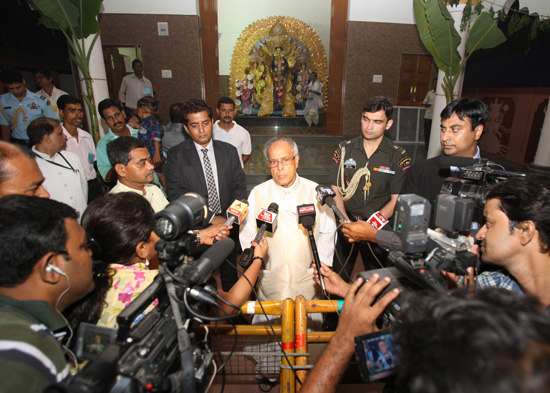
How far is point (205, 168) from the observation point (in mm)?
2971

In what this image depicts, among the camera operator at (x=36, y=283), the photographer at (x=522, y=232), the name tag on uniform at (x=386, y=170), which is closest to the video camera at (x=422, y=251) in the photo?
the photographer at (x=522, y=232)

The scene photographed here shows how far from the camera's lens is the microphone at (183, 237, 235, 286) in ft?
3.16

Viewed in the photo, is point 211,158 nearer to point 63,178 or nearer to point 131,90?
point 63,178

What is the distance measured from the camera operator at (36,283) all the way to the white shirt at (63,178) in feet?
5.74

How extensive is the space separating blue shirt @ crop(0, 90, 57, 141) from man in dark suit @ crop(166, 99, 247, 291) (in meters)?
2.93

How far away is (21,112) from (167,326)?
5.22 metres

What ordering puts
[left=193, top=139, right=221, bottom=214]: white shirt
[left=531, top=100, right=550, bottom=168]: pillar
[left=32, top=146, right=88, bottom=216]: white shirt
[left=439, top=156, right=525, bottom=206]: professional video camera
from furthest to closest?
[left=531, top=100, right=550, bottom=168]: pillar
[left=193, top=139, right=221, bottom=214]: white shirt
[left=32, top=146, right=88, bottom=216]: white shirt
[left=439, top=156, right=525, bottom=206]: professional video camera

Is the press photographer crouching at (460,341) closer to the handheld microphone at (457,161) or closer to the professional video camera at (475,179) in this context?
the professional video camera at (475,179)

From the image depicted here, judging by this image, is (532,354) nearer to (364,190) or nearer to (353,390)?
(353,390)

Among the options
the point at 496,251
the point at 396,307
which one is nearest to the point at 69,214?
the point at 396,307

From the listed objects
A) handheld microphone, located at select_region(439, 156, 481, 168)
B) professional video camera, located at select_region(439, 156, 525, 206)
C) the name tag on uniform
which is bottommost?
the name tag on uniform

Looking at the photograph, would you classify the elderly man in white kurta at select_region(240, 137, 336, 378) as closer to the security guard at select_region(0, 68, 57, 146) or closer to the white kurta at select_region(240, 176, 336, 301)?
the white kurta at select_region(240, 176, 336, 301)

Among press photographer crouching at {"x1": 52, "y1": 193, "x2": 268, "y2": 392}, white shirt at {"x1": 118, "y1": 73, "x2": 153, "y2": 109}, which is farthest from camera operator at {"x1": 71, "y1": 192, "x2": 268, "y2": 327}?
white shirt at {"x1": 118, "y1": 73, "x2": 153, "y2": 109}

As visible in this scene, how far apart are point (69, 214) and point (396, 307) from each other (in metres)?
1.24
